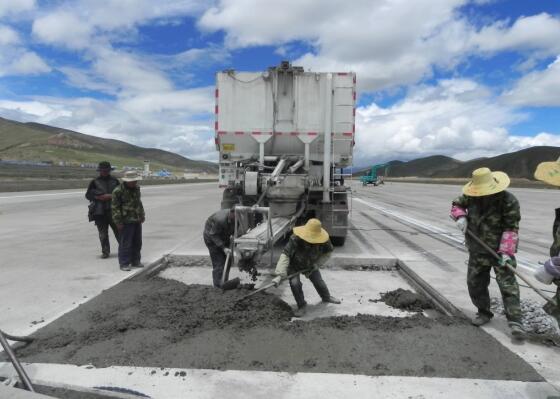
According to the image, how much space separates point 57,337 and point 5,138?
16664cm

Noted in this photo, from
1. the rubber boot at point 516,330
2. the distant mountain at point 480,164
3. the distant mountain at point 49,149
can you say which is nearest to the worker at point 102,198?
the rubber boot at point 516,330

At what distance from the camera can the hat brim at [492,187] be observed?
15.0 feet

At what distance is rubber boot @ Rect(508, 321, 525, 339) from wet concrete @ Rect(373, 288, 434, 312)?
1.15 meters

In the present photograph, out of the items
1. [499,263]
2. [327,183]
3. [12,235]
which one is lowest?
[12,235]

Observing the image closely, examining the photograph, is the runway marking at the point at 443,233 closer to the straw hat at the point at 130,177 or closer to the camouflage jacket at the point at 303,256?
the camouflage jacket at the point at 303,256

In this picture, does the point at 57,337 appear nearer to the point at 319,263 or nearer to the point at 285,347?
the point at 285,347

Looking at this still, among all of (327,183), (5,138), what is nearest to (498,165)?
(327,183)

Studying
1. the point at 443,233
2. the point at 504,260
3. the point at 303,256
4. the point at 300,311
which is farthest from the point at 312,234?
the point at 443,233

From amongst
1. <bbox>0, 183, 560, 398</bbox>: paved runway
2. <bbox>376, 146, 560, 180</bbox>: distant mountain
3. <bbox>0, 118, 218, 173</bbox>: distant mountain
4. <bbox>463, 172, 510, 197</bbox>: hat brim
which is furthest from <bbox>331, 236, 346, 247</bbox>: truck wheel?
<bbox>0, 118, 218, 173</bbox>: distant mountain

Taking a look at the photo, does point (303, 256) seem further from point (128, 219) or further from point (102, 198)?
point (102, 198)

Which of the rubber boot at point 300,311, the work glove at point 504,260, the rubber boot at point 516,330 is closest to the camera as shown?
the rubber boot at point 516,330

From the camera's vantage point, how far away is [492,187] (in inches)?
182

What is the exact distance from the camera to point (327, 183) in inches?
362

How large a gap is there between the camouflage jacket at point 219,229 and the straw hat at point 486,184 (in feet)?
9.36
